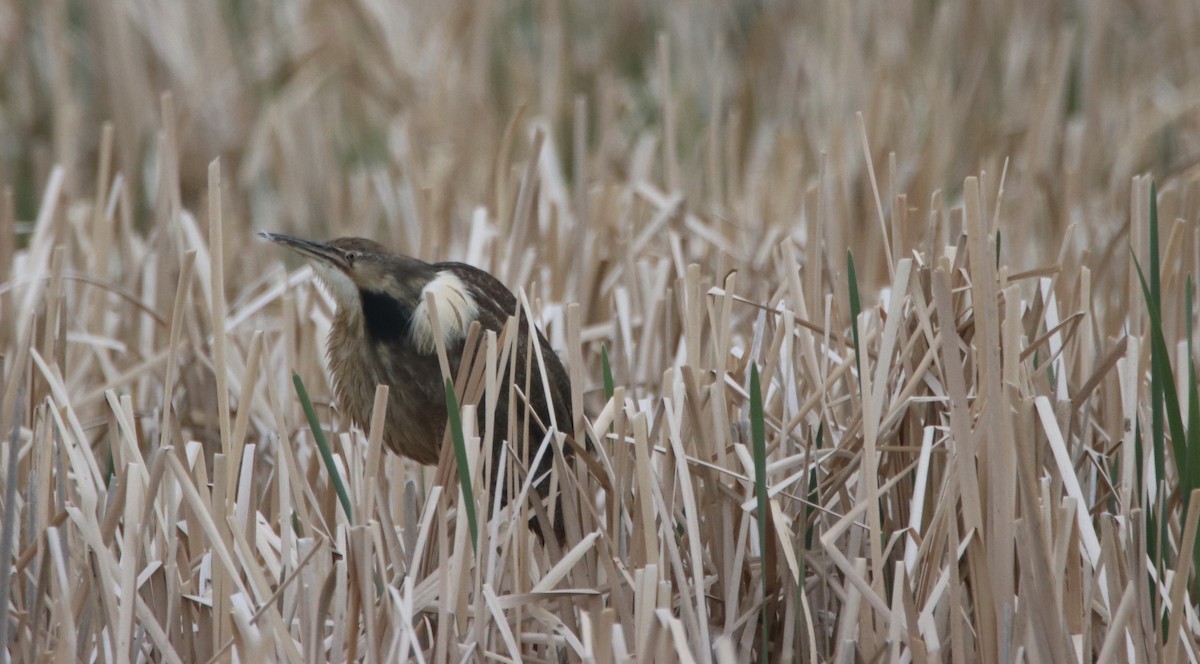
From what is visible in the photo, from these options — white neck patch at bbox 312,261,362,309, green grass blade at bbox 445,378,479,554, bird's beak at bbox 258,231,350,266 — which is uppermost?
bird's beak at bbox 258,231,350,266

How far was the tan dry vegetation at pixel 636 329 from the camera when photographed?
1.52m

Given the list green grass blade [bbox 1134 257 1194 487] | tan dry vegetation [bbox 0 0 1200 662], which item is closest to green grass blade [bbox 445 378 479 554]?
tan dry vegetation [bbox 0 0 1200 662]

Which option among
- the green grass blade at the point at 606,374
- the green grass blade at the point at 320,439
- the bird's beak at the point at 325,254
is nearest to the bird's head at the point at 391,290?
the bird's beak at the point at 325,254

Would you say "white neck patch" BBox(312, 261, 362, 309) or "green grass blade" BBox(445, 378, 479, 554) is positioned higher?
"white neck patch" BBox(312, 261, 362, 309)

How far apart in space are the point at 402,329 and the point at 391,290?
0.19ft

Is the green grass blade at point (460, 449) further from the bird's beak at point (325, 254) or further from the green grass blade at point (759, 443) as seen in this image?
the bird's beak at point (325, 254)

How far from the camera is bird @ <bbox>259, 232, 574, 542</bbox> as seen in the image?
2.10 meters

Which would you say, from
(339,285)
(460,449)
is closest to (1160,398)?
(460,449)

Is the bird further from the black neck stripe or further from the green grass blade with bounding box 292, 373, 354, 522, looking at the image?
the green grass blade with bounding box 292, 373, 354, 522

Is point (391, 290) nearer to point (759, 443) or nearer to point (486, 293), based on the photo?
point (486, 293)

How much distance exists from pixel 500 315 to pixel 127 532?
77 cm

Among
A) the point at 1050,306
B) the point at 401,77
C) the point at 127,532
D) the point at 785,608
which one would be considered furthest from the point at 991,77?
the point at 127,532

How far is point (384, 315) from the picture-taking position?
2107mm

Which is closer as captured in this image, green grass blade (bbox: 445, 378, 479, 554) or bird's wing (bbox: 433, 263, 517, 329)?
green grass blade (bbox: 445, 378, 479, 554)
